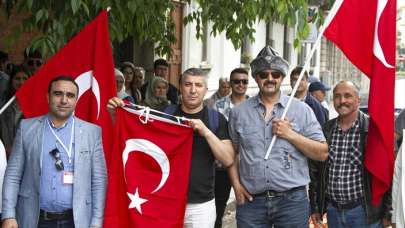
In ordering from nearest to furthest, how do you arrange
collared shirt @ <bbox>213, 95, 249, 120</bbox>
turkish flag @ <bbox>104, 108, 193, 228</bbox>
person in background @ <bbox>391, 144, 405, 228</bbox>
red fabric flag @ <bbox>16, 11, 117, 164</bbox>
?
person in background @ <bbox>391, 144, 405, 228</bbox>
turkish flag @ <bbox>104, 108, 193, 228</bbox>
red fabric flag @ <bbox>16, 11, 117, 164</bbox>
collared shirt @ <bbox>213, 95, 249, 120</bbox>

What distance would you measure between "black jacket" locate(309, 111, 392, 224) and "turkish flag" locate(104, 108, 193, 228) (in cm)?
107

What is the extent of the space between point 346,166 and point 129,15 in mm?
2564

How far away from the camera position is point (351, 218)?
5.17 meters

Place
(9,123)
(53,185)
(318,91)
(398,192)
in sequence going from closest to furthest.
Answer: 1. (53,185)
2. (398,192)
3. (9,123)
4. (318,91)

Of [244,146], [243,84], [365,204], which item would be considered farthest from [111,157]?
[243,84]

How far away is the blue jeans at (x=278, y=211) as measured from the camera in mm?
Result: 5059

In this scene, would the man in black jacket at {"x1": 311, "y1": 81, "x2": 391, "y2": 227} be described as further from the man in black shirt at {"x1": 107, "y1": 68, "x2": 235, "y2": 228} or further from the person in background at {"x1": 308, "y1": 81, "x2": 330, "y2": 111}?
the person in background at {"x1": 308, "y1": 81, "x2": 330, "y2": 111}

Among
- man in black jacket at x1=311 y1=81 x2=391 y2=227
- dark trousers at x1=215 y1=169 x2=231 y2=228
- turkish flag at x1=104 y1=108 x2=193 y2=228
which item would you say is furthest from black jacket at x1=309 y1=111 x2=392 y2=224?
dark trousers at x1=215 y1=169 x2=231 y2=228

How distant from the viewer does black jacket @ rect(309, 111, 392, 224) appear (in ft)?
16.9

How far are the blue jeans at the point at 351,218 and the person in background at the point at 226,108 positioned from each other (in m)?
1.71

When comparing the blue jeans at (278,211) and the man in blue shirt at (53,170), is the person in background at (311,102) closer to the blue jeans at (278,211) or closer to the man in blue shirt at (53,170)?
the blue jeans at (278,211)

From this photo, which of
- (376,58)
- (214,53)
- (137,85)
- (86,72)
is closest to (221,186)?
(86,72)

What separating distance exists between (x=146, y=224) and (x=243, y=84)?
8.96ft

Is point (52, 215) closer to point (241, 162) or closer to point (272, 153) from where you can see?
point (241, 162)
